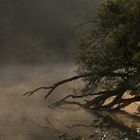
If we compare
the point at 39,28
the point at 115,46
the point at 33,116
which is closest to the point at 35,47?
the point at 39,28

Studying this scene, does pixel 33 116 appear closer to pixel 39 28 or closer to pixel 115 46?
pixel 115 46

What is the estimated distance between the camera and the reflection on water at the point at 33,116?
2300 centimetres

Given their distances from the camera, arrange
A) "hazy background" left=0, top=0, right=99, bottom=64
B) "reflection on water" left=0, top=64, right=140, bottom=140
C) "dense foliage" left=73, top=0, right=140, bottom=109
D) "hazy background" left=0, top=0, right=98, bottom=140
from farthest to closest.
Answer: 1. "hazy background" left=0, top=0, right=99, bottom=64
2. "hazy background" left=0, top=0, right=98, bottom=140
3. "reflection on water" left=0, top=64, right=140, bottom=140
4. "dense foliage" left=73, top=0, right=140, bottom=109

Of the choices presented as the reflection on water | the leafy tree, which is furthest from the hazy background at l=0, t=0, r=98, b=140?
the leafy tree

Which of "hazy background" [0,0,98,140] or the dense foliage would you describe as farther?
"hazy background" [0,0,98,140]

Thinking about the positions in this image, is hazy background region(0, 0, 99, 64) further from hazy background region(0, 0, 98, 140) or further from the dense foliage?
the dense foliage

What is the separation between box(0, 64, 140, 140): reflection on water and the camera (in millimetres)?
23000

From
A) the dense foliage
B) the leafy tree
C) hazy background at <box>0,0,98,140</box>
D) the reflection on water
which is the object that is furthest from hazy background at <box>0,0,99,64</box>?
the dense foliage

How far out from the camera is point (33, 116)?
26516mm

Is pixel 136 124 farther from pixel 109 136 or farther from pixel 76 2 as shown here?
pixel 76 2

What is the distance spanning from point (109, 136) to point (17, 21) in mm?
36781

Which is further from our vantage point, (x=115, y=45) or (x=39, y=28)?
(x=39, y=28)

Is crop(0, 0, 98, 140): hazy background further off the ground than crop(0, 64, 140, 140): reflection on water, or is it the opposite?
crop(0, 0, 98, 140): hazy background

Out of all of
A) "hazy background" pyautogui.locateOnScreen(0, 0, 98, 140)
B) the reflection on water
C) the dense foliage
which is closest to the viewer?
the dense foliage
